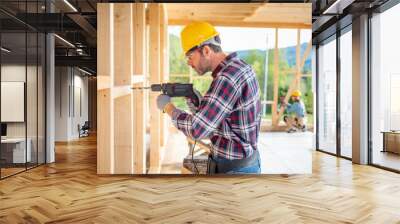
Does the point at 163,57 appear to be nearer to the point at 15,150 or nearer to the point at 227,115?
the point at 227,115

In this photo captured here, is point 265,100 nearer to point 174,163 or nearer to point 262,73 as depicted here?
point 262,73

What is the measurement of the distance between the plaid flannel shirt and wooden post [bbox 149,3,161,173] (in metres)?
2.00

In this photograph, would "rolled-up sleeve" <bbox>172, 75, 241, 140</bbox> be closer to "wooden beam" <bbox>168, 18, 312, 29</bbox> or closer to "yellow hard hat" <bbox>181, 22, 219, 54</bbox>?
"yellow hard hat" <bbox>181, 22, 219, 54</bbox>

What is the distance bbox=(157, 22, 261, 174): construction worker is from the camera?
3.43 metres

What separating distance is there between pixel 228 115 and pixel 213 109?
177 mm

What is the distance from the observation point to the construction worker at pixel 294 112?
598cm

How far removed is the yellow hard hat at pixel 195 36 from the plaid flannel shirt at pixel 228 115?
1.45 ft

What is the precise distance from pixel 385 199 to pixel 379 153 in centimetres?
284

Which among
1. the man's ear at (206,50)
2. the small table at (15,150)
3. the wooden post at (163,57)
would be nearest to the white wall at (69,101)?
the small table at (15,150)

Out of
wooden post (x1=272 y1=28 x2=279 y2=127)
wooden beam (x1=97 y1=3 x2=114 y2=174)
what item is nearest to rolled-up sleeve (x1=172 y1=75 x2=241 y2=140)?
wooden post (x1=272 y1=28 x2=279 y2=127)

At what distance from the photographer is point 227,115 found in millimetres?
3498

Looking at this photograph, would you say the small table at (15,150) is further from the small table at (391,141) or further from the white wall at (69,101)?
the small table at (391,141)

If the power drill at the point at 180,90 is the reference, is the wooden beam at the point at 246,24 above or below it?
above

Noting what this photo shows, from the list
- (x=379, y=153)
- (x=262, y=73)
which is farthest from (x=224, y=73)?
(x=379, y=153)
